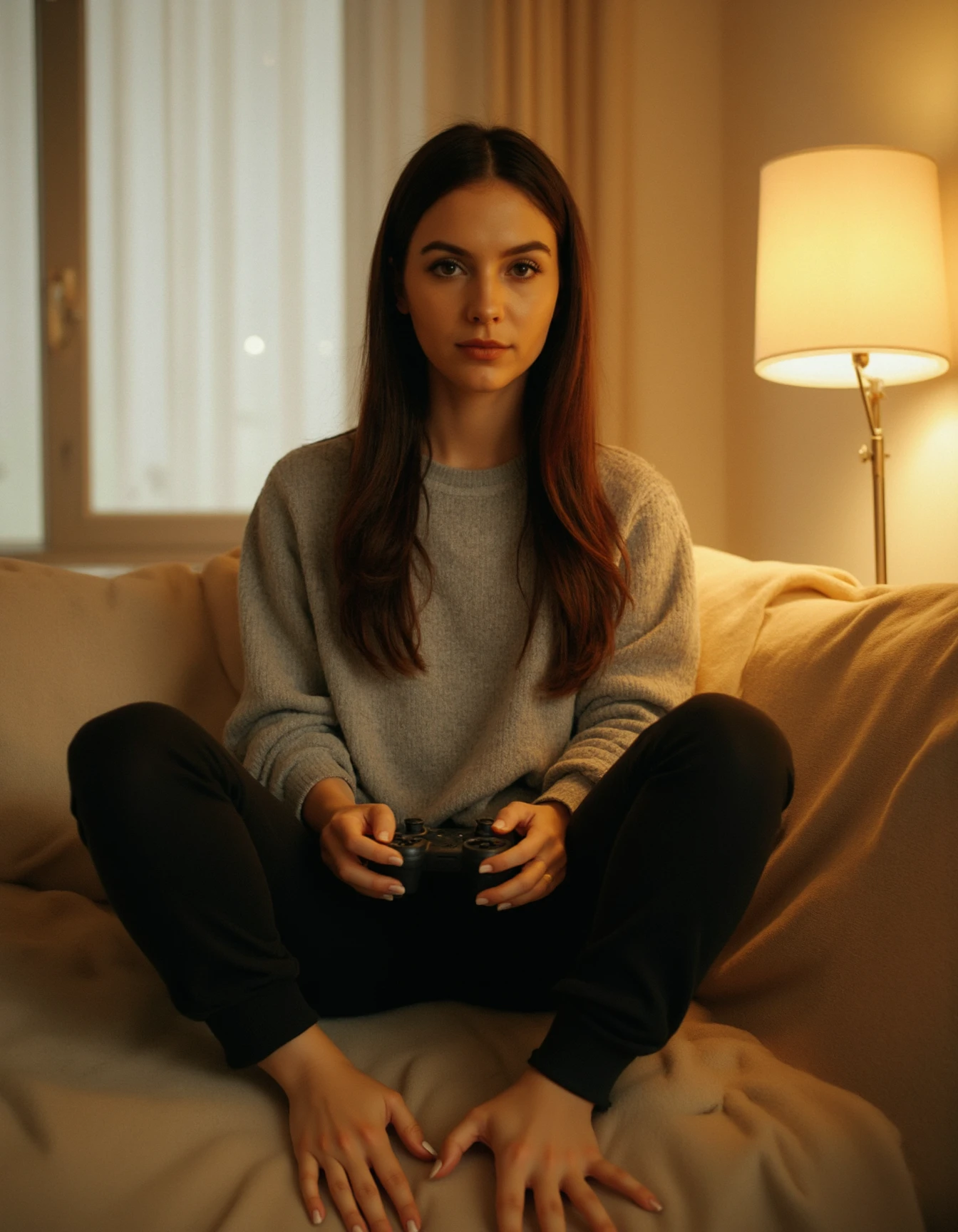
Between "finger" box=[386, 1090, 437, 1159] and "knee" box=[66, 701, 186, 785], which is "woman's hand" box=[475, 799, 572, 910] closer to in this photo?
"finger" box=[386, 1090, 437, 1159]

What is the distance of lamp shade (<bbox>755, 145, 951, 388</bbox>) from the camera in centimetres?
159

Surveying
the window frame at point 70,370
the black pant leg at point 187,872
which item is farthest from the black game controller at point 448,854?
the window frame at point 70,370

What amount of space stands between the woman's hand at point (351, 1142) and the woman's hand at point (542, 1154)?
3 cm

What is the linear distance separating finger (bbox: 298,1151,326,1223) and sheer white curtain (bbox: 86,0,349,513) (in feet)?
6.88

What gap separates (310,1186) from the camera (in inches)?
30.2

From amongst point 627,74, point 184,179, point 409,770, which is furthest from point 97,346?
point 409,770

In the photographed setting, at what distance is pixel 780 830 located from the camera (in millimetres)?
1062

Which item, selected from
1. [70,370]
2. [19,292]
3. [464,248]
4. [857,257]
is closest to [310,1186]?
[464,248]

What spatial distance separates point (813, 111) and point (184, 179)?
4.63ft

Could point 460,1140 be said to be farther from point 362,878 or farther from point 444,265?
point 444,265

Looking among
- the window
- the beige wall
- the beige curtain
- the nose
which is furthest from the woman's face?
the window

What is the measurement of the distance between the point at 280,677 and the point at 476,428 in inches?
14.6

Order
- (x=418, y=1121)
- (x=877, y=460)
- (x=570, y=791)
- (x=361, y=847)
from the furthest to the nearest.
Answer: (x=877, y=460) → (x=570, y=791) → (x=361, y=847) → (x=418, y=1121)

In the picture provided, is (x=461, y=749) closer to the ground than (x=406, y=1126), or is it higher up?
higher up
